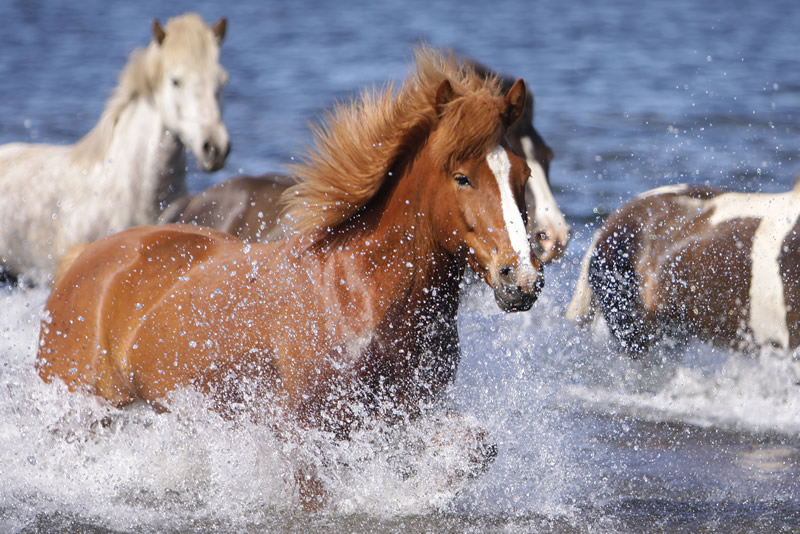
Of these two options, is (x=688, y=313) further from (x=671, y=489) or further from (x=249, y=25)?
(x=249, y=25)

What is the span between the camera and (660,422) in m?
5.37

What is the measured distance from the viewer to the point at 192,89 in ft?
21.5

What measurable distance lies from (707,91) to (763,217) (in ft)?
38.6

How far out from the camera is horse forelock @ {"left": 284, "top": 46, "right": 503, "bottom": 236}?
3.45m

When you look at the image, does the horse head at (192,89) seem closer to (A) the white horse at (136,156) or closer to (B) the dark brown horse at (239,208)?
Answer: (A) the white horse at (136,156)

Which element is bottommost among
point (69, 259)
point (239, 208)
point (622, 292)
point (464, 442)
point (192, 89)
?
point (622, 292)

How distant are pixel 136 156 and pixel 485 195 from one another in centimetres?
377

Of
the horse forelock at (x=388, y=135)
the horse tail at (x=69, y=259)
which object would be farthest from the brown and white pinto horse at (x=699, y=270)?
the horse tail at (x=69, y=259)

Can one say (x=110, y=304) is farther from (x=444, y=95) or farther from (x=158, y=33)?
(x=158, y=33)

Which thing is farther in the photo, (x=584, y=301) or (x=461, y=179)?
(x=584, y=301)

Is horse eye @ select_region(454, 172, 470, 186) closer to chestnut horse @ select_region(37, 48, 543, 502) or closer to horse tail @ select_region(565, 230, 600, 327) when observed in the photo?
chestnut horse @ select_region(37, 48, 543, 502)

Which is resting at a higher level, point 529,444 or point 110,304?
point 110,304

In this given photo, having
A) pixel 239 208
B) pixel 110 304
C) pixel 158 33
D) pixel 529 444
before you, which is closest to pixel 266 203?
pixel 239 208

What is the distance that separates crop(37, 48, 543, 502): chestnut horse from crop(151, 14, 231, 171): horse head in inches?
103
